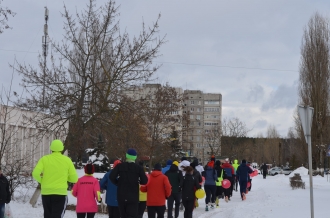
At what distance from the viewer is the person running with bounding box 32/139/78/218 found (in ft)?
30.9

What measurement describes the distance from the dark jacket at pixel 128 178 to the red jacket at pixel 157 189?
1855 millimetres

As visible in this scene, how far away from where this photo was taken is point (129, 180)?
33.8 ft

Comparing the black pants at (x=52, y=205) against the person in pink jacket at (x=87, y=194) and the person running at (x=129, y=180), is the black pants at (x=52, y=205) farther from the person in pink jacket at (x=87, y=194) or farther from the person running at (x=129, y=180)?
the person in pink jacket at (x=87, y=194)

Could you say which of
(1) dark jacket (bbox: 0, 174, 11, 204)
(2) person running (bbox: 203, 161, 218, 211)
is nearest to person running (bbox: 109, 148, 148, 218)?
(1) dark jacket (bbox: 0, 174, 11, 204)

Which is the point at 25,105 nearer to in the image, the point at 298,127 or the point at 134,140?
the point at 134,140

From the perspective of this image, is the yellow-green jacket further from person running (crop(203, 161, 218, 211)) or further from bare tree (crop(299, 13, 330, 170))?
bare tree (crop(299, 13, 330, 170))

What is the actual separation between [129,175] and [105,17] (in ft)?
29.7

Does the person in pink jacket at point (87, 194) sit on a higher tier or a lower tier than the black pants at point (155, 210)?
higher

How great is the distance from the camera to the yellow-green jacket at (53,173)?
9.43 meters

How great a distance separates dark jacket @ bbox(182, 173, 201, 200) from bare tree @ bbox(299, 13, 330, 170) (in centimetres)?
4611

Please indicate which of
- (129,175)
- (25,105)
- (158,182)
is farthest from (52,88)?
(129,175)

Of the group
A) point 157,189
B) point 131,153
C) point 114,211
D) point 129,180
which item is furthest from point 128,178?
point 157,189

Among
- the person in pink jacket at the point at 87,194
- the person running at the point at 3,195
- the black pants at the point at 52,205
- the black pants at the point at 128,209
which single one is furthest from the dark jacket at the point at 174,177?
the black pants at the point at 52,205

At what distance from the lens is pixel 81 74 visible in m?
18.3
